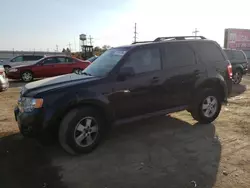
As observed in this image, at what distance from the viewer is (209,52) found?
225 inches

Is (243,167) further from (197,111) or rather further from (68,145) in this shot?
(68,145)

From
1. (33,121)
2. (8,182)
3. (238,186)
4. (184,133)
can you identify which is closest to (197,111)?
(184,133)

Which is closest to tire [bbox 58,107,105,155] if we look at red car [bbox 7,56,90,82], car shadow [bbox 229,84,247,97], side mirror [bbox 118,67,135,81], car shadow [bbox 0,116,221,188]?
car shadow [bbox 0,116,221,188]

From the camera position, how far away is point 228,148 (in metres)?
4.39

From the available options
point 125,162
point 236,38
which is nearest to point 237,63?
point 125,162

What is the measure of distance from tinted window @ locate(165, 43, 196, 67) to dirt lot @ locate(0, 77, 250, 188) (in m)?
1.42

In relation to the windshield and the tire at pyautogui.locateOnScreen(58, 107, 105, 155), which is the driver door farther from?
the tire at pyautogui.locateOnScreen(58, 107, 105, 155)

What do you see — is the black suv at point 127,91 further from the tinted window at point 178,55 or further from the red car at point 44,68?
the red car at point 44,68

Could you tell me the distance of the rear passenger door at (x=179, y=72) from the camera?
5.06m

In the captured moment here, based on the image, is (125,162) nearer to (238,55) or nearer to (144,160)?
(144,160)

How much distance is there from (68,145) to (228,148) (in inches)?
108

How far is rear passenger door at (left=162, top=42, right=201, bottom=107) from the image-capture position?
16.6 ft

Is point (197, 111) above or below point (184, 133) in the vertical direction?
above

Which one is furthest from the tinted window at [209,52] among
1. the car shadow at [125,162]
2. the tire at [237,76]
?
the tire at [237,76]
